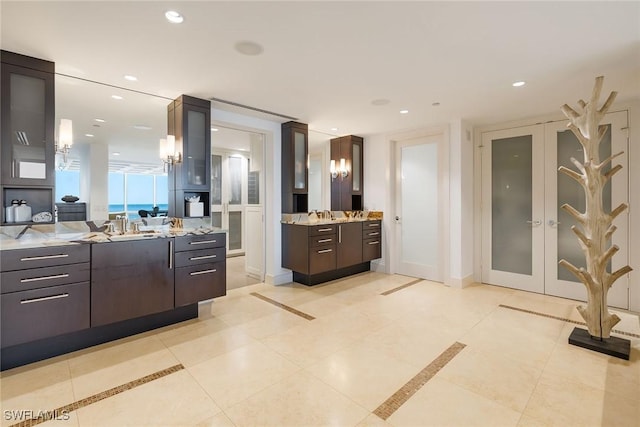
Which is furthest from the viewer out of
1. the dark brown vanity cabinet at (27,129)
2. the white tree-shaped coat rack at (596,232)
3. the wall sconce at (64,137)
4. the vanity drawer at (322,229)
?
the vanity drawer at (322,229)

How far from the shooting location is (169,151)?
348 cm

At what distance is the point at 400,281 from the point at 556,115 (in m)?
3.20

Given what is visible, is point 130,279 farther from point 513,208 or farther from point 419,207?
point 513,208

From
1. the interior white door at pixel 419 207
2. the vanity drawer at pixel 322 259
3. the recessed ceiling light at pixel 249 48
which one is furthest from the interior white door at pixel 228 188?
the recessed ceiling light at pixel 249 48

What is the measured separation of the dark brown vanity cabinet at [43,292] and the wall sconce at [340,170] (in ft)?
13.0

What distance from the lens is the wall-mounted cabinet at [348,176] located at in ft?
18.2

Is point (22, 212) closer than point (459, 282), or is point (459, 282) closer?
A: point (22, 212)

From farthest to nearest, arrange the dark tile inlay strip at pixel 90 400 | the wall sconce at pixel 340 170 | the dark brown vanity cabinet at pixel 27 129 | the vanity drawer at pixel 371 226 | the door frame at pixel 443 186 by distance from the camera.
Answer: the wall sconce at pixel 340 170 < the vanity drawer at pixel 371 226 < the door frame at pixel 443 186 < the dark brown vanity cabinet at pixel 27 129 < the dark tile inlay strip at pixel 90 400

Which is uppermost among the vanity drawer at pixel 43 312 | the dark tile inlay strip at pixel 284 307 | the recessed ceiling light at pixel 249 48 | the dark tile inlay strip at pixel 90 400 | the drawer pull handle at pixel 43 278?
the recessed ceiling light at pixel 249 48

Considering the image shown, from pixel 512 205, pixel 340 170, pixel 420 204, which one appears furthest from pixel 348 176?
pixel 512 205

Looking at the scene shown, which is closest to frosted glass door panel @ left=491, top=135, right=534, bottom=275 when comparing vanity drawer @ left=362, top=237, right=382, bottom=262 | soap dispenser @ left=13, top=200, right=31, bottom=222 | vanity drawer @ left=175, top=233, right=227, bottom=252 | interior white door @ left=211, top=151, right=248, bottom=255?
vanity drawer @ left=362, top=237, right=382, bottom=262

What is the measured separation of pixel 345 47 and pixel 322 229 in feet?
8.83

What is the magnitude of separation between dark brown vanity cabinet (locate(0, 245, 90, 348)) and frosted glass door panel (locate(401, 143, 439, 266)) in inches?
176

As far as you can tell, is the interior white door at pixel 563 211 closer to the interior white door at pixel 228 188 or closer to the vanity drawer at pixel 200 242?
the vanity drawer at pixel 200 242
